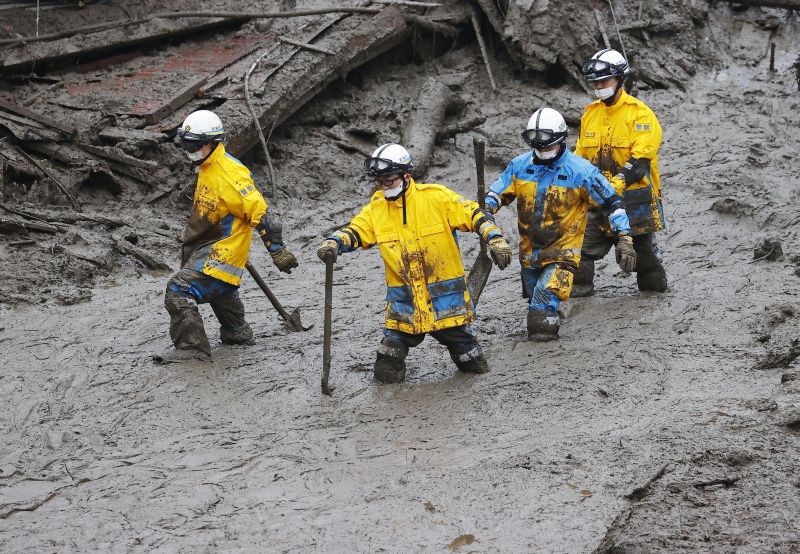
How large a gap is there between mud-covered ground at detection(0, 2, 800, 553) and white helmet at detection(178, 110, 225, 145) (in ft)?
5.15

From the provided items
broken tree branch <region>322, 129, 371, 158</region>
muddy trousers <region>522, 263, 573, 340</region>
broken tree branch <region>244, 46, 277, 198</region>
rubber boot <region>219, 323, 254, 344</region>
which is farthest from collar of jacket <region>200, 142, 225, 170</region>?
broken tree branch <region>322, 129, 371, 158</region>

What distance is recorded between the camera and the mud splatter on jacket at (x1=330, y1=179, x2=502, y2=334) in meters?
6.93

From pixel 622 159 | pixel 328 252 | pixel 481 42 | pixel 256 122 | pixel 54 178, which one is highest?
pixel 481 42

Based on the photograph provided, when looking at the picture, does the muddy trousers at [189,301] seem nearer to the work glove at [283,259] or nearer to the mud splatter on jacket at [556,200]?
the work glove at [283,259]

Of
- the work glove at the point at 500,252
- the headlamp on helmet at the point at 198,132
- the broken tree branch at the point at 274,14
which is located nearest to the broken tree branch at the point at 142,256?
the headlamp on helmet at the point at 198,132

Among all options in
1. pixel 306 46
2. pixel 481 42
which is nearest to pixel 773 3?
pixel 481 42

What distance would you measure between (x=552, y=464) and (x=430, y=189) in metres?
2.11

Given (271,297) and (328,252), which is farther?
(271,297)

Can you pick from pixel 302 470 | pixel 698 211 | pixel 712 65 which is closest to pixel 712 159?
pixel 698 211

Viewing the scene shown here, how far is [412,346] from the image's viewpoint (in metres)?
7.13

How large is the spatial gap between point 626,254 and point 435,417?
1.90 m

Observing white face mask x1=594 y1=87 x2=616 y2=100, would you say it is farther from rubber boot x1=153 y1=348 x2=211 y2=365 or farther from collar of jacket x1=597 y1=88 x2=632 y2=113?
rubber boot x1=153 y1=348 x2=211 y2=365

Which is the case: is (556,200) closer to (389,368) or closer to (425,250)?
(425,250)

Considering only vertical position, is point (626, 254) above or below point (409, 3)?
below
